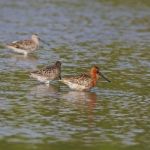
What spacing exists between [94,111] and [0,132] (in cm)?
341

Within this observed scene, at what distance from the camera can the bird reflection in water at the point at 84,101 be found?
60.5 ft

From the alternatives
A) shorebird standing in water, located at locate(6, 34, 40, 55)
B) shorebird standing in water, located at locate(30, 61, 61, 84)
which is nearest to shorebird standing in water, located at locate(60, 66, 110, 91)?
shorebird standing in water, located at locate(30, 61, 61, 84)

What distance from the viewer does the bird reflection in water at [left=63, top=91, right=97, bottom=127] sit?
18.4m

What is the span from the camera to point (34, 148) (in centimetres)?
1470

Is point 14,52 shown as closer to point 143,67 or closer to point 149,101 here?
point 143,67

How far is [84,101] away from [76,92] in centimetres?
153

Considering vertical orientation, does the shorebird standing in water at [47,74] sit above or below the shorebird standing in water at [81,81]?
above

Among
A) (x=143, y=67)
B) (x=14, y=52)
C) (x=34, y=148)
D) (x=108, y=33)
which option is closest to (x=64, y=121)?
(x=34, y=148)

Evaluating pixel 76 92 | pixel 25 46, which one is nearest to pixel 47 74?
pixel 76 92

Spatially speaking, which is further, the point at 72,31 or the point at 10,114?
the point at 72,31

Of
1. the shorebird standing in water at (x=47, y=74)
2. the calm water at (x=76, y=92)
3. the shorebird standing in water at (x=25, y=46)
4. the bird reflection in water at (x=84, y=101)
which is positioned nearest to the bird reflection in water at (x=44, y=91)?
the calm water at (x=76, y=92)

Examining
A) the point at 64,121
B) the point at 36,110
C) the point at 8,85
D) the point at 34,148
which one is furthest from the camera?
the point at 8,85

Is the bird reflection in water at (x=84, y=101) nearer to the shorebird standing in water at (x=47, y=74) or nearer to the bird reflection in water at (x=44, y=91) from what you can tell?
the bird reflection in water at (x=44, y=91)

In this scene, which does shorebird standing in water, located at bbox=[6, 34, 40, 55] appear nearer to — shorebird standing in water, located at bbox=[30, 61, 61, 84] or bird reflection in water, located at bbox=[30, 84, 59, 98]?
shorebird standing in water, located at bbox=[30, 61, 61, 84]
